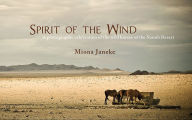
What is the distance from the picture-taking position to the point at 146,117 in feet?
60.7

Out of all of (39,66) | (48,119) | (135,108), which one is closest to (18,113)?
(48,119)

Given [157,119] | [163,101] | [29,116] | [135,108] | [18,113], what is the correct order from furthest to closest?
1. [163,101]
2. [135,108]
3. [18,113]
4. [29,116]
5. [157,119]

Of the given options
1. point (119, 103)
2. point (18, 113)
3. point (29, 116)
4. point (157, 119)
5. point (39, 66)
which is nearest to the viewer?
point (157, 119)

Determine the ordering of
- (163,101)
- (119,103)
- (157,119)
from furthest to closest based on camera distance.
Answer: (163,101)
(119,103)
(157,119)

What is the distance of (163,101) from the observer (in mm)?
27250

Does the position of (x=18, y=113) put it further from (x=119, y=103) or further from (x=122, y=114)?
(x=119, y=103)

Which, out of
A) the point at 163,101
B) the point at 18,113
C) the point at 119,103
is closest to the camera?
the point at 18,113

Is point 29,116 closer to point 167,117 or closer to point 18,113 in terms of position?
point 18,113

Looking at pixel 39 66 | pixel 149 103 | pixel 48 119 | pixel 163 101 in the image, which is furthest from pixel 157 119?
pixel 39 66

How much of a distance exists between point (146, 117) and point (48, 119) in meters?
3.84

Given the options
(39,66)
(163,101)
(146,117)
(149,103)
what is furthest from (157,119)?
(39,66)

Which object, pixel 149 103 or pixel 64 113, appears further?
pixel 149 103

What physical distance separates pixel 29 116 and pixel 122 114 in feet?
12.8

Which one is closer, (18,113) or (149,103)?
(18,113)
